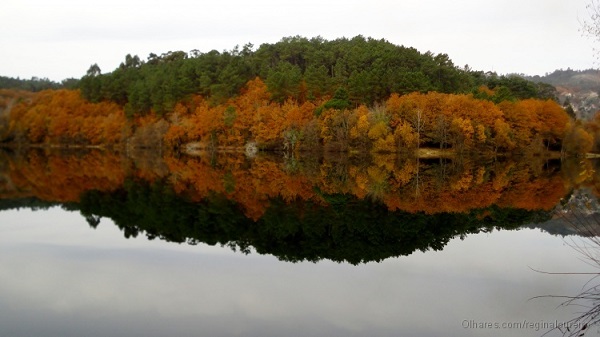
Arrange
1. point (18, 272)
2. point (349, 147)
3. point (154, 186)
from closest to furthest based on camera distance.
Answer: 1. point (18, 272)
2. point (154, 186)
3. point (349, 147)

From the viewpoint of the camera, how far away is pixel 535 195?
1128 inches

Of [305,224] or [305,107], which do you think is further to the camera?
[305,107]

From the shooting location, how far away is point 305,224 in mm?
19688

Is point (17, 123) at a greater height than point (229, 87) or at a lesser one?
lesser

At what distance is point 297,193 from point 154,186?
890 cm

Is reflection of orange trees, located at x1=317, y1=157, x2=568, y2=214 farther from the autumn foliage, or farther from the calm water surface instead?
the autumn foliage

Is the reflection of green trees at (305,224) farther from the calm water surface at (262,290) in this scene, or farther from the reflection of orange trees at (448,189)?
the reflection of orange trees at (448,189)

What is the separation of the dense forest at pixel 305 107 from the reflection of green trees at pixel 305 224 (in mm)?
42952

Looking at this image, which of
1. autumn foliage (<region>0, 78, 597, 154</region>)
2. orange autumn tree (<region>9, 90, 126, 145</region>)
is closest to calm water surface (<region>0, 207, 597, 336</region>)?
autumn foliage (<region>0, 78, 597, 154</region>)

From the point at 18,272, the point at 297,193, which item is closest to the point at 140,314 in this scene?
the point at 18,272

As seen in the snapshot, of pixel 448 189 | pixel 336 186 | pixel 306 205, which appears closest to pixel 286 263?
pixel 306 205

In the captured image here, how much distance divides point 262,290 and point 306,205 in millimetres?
12575

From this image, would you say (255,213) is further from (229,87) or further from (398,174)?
(229,87)

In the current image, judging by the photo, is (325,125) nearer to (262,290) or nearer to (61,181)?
(61,181)
